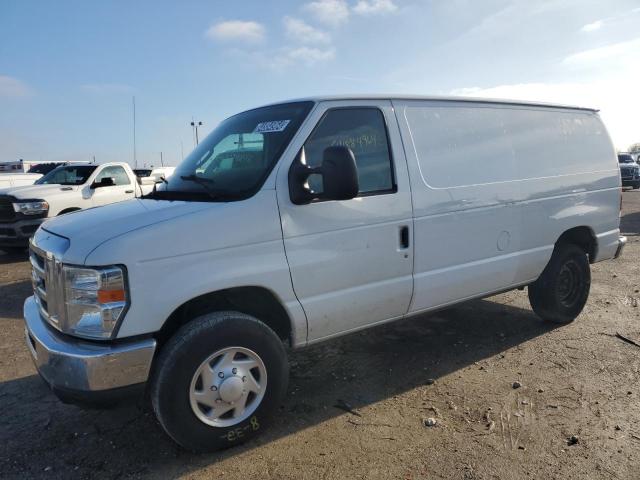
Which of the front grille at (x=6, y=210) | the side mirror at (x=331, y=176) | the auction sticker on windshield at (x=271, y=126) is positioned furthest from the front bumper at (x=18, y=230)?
the side mirror at (x=331, y=176)

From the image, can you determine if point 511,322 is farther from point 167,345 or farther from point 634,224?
point 634,224

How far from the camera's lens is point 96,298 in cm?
254

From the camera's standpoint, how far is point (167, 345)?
8.95 ft

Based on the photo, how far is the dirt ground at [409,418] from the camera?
110 inches

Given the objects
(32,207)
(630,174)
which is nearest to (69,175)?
(32,207)

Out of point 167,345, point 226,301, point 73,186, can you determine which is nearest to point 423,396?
point 226,301

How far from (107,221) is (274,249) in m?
1.00

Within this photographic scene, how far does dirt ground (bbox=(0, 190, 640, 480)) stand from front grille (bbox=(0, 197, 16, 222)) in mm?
4673

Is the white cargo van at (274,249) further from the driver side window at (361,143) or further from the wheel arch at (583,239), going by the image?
the wheel arch at (583,239)

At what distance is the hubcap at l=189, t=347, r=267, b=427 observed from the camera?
111 inches

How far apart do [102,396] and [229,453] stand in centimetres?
87

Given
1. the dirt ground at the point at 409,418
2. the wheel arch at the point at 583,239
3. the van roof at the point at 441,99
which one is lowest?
the dirt ground at the point at 409,418

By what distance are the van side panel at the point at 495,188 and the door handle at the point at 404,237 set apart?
0.10 meters

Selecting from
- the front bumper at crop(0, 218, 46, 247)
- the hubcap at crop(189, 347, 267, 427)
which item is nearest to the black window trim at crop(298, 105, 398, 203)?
the hubcap at crop(189, 347, 267, 427)
